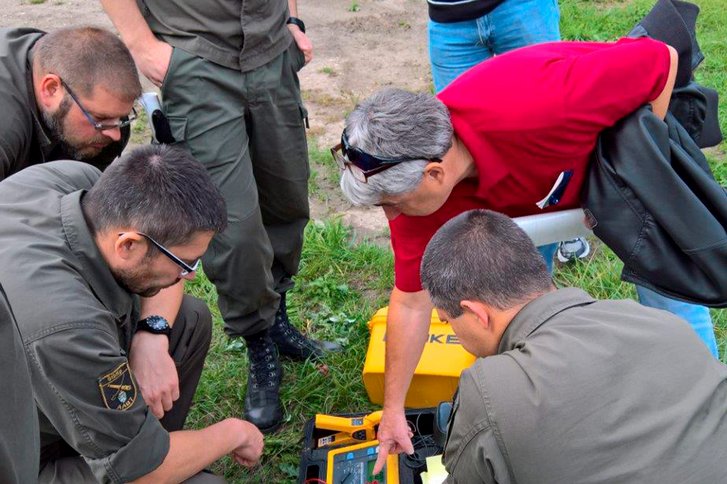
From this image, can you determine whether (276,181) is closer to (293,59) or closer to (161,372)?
(293,59)

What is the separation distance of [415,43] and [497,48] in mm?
3670

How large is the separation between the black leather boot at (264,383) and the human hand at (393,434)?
2.65 feet

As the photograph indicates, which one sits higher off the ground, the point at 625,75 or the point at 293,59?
the point at 625,75

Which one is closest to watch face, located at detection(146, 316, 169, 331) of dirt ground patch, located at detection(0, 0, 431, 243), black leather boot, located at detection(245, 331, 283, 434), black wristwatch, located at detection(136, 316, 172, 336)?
black wristwatch, located at detection(136, 316, 172, 336)

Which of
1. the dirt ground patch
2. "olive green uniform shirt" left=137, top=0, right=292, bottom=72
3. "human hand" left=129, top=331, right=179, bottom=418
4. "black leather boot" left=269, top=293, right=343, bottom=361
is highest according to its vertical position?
"olive green uniform shirt" left=137, top=0, right=292, bottom=72

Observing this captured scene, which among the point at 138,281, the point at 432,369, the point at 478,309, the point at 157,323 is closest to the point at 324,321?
the point at 432,369

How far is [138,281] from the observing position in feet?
6.98

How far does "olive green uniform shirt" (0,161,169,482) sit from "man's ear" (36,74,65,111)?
564 mm

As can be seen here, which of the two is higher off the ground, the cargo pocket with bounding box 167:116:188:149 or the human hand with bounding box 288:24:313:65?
the human hand with bounding box 288:24:313:65

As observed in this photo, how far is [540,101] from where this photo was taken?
2199mm

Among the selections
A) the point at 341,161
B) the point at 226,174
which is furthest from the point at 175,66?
the point at 341,161

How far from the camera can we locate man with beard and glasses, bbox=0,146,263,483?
1.88m

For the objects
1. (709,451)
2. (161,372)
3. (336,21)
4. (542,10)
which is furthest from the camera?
(336,21)

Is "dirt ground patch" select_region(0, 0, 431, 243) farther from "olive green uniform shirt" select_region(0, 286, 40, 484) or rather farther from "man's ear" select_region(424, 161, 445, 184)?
"olive green uniform shirt" select_region(0, 286, 40, 484)
